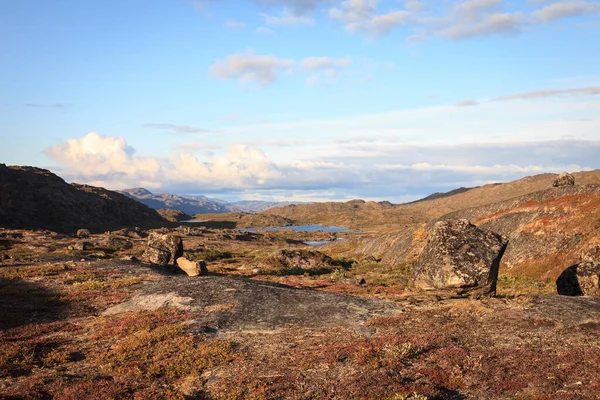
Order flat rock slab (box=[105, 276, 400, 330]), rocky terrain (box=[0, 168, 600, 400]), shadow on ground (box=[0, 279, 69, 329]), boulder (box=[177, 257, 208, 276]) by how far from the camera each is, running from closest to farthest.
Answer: rocky terrain (box=[0, 168, 600, 400])
flat rock slab (box=[105, 276, 400, 330])
shadow on ground (box=[0, 279, 69, 329])
boulder (box=[177, 257, 208, 276])

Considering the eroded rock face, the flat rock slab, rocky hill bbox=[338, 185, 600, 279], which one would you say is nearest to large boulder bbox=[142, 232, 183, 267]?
the eroded rock face

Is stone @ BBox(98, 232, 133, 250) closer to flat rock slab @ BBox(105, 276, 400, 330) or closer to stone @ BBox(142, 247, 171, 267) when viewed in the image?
stone @ BBox(142, 247, 171, 267)

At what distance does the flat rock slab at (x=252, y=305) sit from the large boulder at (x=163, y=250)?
19.9 m

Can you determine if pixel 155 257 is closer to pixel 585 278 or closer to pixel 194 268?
pixel 194 268

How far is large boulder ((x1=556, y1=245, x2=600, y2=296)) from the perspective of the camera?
29500mm

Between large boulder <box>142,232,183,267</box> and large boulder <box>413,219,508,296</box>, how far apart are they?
3393cm

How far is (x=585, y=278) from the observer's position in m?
29.8

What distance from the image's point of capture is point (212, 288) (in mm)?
30625

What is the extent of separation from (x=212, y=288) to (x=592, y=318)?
23532mm

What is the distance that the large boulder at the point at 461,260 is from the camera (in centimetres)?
2708

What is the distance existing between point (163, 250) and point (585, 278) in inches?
1747

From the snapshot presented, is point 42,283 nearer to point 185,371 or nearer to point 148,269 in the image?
point 148,269

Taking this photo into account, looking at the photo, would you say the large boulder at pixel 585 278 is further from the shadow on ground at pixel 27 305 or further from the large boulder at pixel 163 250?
the large boulder at pixel 163 250

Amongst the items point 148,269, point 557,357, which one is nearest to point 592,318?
point 557,357
